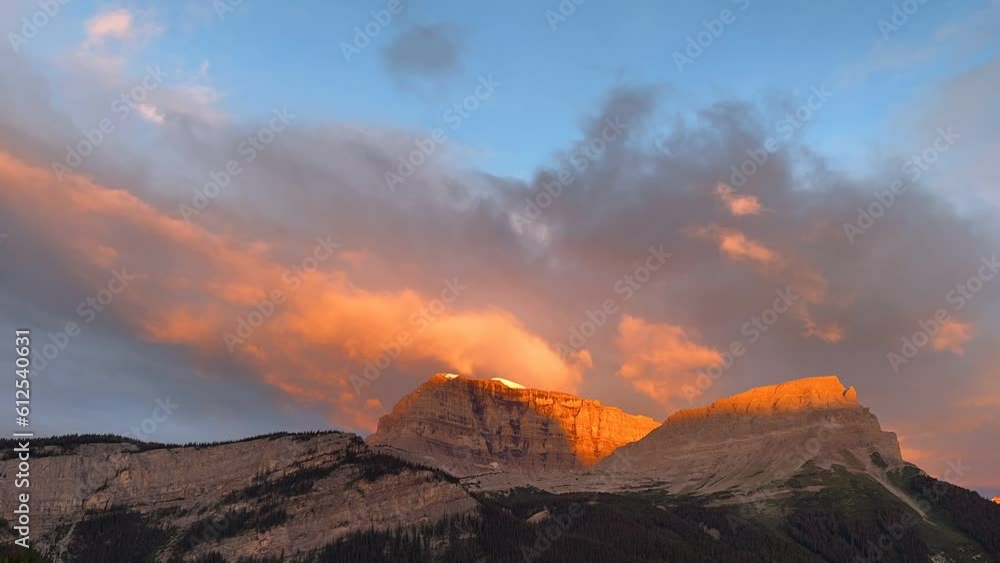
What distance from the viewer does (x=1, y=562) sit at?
499 feet

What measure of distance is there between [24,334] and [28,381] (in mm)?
8742

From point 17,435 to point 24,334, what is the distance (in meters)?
18.4

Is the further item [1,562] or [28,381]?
[28,381]

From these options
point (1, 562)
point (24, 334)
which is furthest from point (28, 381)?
point (1, 562)

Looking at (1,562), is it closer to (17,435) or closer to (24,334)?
(17,435)

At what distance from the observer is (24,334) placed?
6654 inches

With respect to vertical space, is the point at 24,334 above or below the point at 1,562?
above

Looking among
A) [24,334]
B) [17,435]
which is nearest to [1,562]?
[17,435]

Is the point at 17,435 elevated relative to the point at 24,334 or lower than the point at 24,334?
lower

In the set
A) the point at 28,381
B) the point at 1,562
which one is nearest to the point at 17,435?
the point at 28,381

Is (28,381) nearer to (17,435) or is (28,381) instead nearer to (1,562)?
(17,435)

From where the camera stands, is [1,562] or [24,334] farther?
[24,334]

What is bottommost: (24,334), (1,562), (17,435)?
(1,562)

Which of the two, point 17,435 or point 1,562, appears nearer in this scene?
point 1,562
